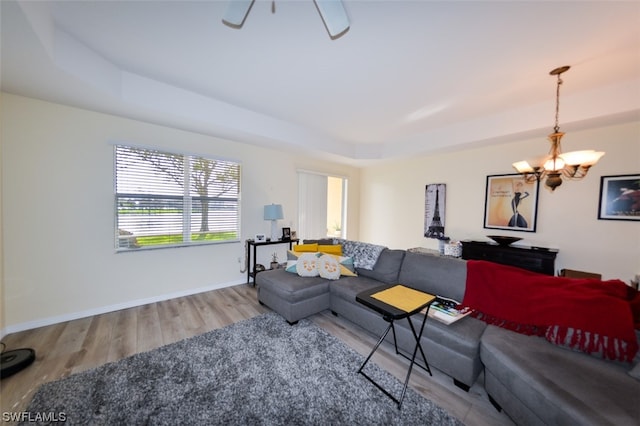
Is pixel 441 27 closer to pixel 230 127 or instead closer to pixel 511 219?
pixel 230 127

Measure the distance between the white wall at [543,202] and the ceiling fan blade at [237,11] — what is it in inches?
158

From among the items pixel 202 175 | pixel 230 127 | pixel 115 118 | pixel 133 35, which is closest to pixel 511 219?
pixel 230 127

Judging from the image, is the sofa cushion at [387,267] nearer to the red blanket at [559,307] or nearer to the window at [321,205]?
the red blanket at [559,307]

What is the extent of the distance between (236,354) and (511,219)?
13.9 feet

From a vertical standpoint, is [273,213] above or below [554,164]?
below

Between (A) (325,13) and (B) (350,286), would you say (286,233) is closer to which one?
(B) (350,286)

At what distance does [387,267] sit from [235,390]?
78.0 inches

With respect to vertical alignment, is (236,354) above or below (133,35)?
below

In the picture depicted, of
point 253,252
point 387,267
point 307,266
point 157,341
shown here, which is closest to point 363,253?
point 387,267

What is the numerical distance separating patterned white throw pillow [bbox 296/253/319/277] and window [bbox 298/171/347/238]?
6.22ft

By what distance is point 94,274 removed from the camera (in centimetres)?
275

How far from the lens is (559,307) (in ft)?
5.34

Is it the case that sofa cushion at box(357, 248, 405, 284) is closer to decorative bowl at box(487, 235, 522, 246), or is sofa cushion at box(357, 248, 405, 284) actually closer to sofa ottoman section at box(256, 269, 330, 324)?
sofa ottoman section at box(256, 269, 330, 324)

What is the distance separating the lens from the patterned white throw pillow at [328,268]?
2.87 metres
